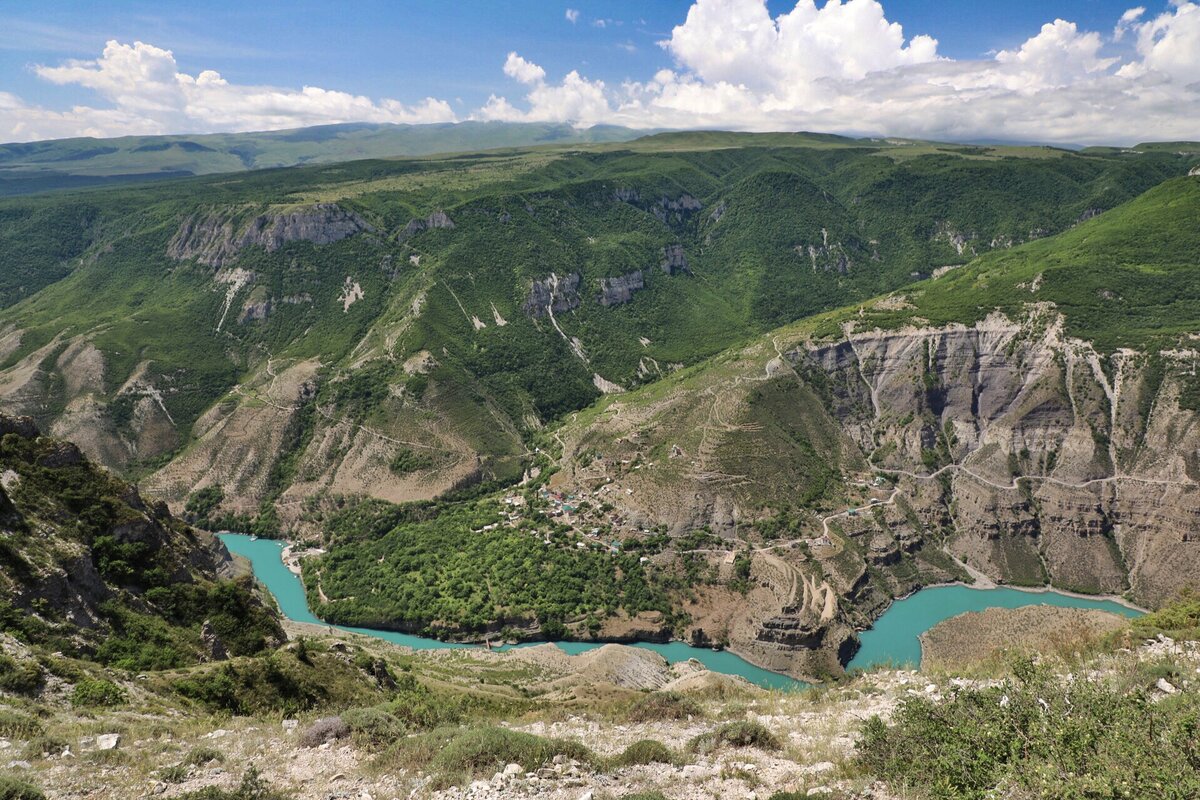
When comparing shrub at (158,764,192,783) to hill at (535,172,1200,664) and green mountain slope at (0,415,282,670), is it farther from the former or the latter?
hill at (535,172,1200,664)

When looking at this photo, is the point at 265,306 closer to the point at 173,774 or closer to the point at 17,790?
the point at 173,774

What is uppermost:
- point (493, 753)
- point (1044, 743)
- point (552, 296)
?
point (1044, 743)

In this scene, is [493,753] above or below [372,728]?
above

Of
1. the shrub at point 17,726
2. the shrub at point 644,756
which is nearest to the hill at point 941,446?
the shrub at point 644,756

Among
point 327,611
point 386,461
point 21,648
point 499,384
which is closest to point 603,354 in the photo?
point 499,384

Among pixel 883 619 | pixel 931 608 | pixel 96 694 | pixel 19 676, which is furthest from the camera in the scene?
pixel 931 608

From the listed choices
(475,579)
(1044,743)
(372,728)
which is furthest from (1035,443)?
(372,728)

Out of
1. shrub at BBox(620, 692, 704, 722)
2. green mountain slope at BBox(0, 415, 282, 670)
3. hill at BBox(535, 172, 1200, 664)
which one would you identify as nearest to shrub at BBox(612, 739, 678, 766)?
shrub at BBox(620, 692, 704, 722)

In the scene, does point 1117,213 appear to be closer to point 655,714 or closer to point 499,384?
point 499,384
